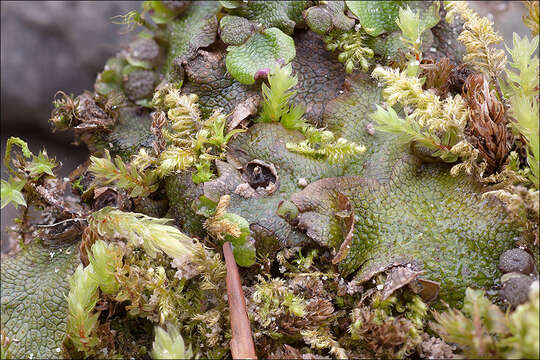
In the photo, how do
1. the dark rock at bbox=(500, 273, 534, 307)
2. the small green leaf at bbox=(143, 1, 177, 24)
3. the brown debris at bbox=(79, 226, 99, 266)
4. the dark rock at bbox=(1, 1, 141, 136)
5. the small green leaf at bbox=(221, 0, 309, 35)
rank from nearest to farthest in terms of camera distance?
the dark rock at bbox=(500, 273, 534, 307), the brown debris at bbox=(79, 226, 99, 266), the small green leaf at bbox=(221, 0, 309, 35), the small green leaf at bbox=(143, 1, 177, 24), the dark rock at bbox=(1, 1, 141, 136)

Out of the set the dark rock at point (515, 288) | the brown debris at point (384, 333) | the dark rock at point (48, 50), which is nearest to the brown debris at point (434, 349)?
the brown debris at point (384, 333)

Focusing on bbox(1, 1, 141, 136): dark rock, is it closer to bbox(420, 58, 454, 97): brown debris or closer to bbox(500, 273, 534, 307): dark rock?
bbox(420, 58, 454, 97): brown debris

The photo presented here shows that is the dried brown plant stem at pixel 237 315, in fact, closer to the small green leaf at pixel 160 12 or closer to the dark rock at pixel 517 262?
the dark rock at pixel 517 262

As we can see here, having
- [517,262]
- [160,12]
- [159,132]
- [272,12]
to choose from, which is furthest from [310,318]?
[160,12]

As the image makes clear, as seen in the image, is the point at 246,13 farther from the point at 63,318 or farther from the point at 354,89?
the point at 63,318

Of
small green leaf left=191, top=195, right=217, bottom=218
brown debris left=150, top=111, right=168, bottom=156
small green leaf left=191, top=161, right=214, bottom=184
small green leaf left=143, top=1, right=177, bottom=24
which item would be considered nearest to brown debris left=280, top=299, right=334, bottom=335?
small green leaf left=191, top=195, right=217, bottom=218

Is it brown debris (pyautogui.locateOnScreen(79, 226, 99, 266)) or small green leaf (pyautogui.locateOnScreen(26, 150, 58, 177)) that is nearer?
brown debris (pyautogui.locateOnScreen(79, 226, 99, 266))
